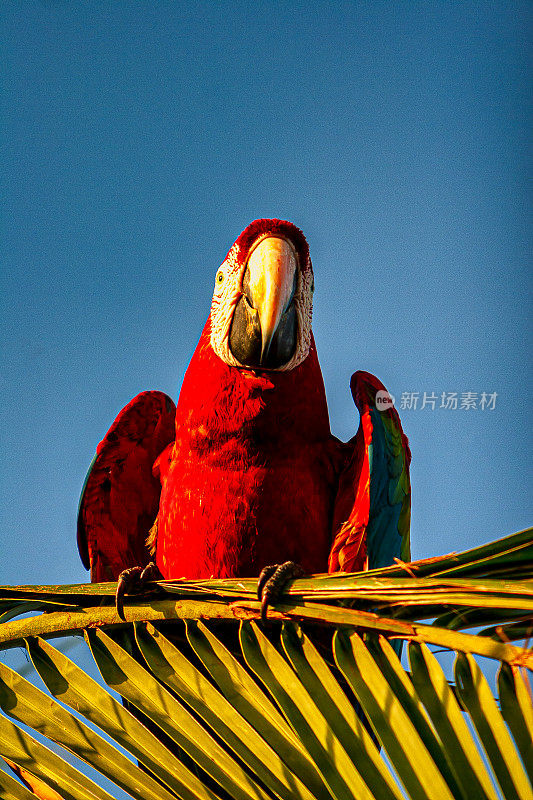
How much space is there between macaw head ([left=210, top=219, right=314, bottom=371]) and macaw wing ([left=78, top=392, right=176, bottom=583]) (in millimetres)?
505

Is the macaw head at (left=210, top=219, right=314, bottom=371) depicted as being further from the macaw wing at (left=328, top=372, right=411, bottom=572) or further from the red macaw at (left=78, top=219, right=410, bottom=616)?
the macaw wing at (left=328, top=372, right=411, bottom=572)

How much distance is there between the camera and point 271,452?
2.25 meters

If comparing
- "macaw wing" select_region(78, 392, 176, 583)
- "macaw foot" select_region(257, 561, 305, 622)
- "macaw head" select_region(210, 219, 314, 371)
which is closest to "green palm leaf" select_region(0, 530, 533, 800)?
"macaw foot" select_region(257, 561, 305, 622)

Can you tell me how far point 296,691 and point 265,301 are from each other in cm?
135

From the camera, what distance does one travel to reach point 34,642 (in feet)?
4.28

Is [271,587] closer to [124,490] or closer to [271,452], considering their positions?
[271,452]

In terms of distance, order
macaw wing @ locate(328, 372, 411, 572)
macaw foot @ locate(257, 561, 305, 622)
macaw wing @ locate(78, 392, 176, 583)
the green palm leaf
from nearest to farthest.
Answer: the green palm leaf < macaw foot @ locate(257, 561, 305, 622) < macaw wing @ locate(328, 372, 411, 572) < macaw wing @ locate(78, 392, 176, 583)

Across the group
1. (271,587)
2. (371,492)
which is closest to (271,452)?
(371,492)

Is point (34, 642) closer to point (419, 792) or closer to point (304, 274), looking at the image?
point (419, 792)

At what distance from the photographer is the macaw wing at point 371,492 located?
84.9 inches

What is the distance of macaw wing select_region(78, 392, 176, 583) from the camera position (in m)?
2.65

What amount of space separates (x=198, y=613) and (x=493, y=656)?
54cm

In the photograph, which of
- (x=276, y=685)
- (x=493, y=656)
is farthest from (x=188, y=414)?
(x=493, y=656)

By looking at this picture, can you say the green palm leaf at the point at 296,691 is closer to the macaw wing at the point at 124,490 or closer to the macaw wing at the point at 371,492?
the macaw wing at the point at 371,492
